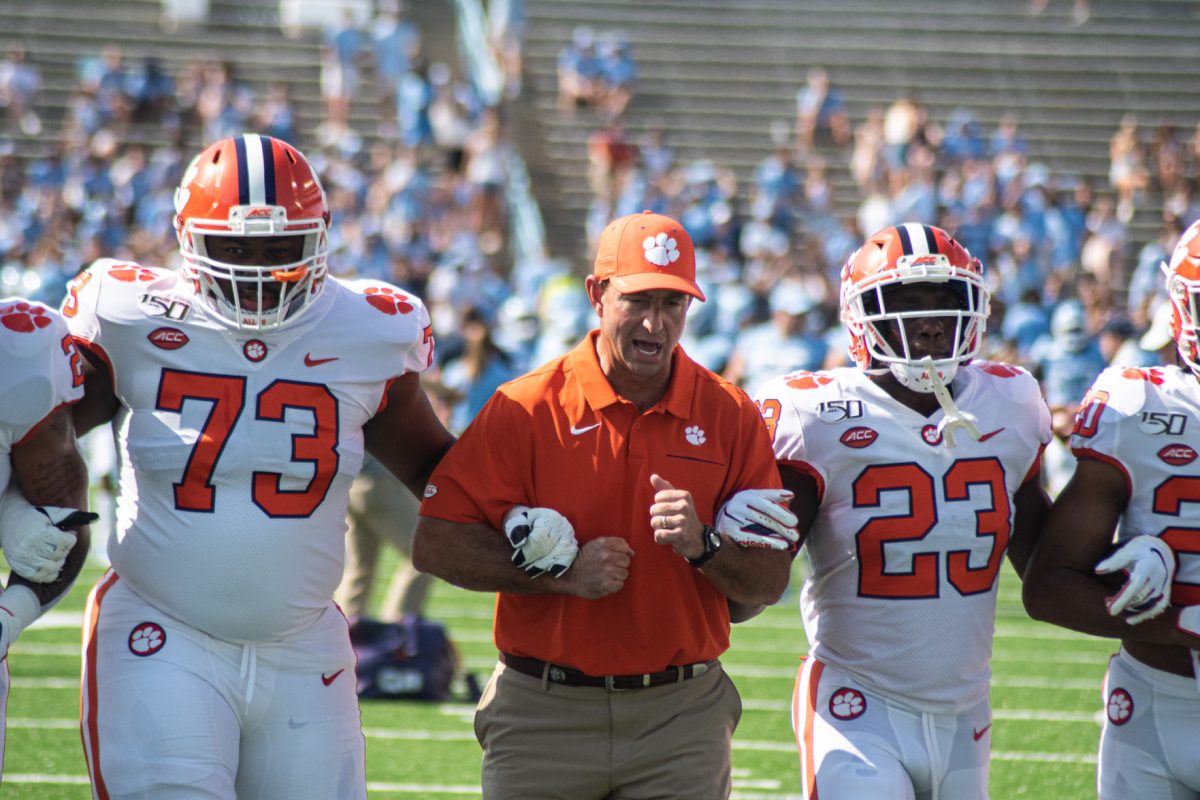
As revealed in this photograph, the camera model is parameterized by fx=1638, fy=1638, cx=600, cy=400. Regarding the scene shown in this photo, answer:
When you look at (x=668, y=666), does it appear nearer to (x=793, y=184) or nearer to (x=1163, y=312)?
(x=1163, y=312)

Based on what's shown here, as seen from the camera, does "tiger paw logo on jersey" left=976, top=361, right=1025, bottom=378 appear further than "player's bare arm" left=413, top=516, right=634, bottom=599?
Yes

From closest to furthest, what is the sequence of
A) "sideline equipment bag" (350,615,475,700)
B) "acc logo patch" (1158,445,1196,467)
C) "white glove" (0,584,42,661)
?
"white glove" (0,584,42,661)
"acc logo patch" (1158,445,1196,467)
"sideline equipment bag" (350,615,475,700)

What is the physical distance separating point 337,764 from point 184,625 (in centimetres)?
47

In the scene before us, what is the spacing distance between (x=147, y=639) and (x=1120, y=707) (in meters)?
2.30

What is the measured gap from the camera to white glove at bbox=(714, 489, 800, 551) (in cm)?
366

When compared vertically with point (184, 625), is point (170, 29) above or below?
above

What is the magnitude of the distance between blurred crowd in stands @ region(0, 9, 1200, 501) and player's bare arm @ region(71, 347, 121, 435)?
8613mm

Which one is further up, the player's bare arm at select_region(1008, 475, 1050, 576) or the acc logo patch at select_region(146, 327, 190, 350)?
the acc logo patch at select_region(146, 327, 190, 350)

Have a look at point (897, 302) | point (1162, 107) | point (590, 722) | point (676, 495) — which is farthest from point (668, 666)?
point (1162, 107)

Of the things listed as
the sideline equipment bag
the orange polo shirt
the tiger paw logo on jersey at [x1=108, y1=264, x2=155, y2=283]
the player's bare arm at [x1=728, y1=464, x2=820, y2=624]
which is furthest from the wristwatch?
the sideline equipment bag

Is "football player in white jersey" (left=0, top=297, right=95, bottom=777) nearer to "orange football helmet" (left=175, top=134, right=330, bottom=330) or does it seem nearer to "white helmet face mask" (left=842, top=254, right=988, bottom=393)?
"orange football helmet" (left=175, top=134, right=330, bottom=330)

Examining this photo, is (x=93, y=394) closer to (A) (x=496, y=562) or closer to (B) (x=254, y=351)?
(B) (x=254, y=351)

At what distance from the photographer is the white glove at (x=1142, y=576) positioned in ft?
12.3

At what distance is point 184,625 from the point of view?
374 cm
